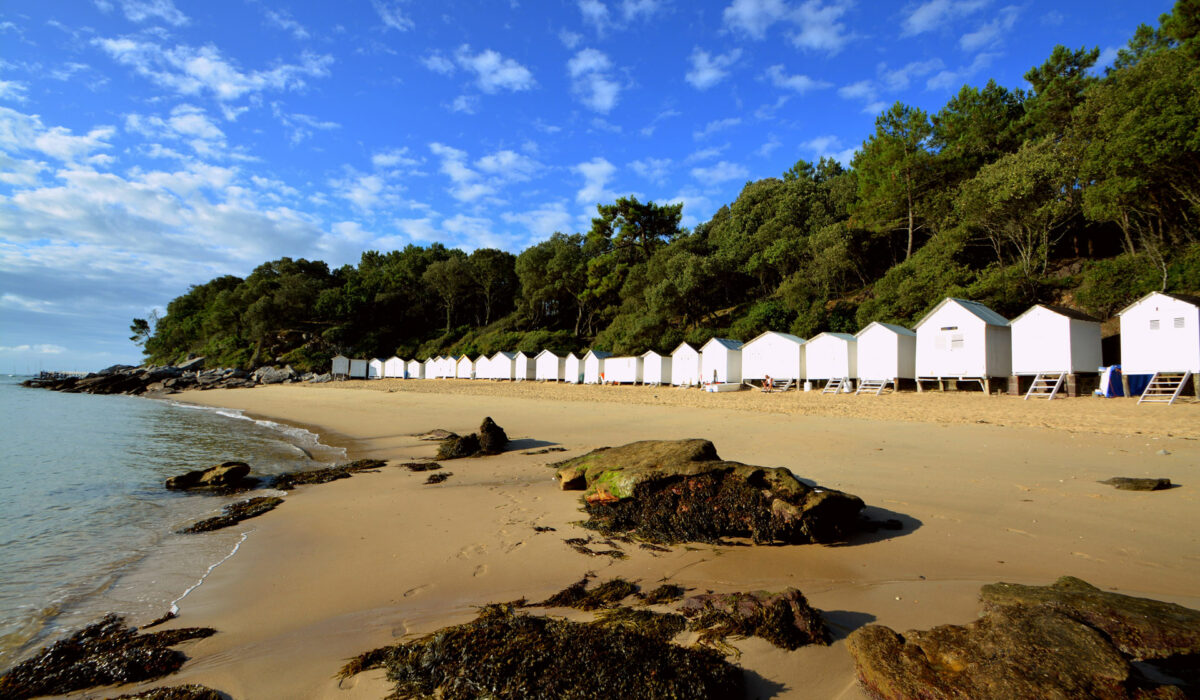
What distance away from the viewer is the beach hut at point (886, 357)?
23688 millimetres

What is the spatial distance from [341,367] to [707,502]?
63110mm

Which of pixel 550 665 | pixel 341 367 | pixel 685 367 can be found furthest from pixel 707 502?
pixel 341 367

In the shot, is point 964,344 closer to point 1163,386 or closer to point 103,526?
point 1163,386

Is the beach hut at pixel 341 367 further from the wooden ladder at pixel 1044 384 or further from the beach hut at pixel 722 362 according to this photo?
the wooden ladder at pixel 1044 384

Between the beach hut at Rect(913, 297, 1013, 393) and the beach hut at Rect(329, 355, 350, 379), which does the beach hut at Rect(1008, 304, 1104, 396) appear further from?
the beach hut at Rect(329, 355, 350, 379)

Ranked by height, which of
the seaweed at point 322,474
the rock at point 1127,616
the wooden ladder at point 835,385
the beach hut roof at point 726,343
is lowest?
the seaweed at point 322,474

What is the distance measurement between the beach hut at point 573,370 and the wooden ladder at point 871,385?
73.5 ft

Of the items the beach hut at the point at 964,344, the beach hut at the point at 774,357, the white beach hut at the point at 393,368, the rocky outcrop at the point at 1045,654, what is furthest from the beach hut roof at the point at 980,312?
the white beach hut at the point at 393,368

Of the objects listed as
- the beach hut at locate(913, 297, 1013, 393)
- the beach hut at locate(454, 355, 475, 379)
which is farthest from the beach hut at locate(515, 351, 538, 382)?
the beach hut at locate(913, 297, 1013, 393)

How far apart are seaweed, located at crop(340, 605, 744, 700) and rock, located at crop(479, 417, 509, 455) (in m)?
7.68

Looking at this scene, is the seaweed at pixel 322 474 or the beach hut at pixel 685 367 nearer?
the seaweed at pixel 322 474

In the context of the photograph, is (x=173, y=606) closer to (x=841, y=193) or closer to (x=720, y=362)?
(x=720, y=362)

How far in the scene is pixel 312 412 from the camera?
902 inches

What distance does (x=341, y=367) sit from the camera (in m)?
59.8
